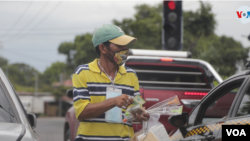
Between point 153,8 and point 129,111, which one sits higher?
point 153,8

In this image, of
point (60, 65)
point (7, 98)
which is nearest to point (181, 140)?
point (7, 98)

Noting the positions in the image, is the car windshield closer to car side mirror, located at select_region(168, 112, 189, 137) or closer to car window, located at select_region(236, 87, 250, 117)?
car side mirror, located at select_region(168, 112, 189, 137)

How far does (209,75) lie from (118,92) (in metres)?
3.38

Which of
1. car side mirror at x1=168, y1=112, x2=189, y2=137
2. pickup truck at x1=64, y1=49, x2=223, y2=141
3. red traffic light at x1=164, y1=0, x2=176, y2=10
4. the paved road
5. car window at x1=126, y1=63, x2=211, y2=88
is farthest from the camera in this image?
the paved road

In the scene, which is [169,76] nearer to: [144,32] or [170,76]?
[170,76]

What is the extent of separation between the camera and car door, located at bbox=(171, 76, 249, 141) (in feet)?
11.9

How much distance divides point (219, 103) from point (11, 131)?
2124 mm

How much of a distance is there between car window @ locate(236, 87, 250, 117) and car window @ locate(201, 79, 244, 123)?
0.84 feet

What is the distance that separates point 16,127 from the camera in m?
3.16

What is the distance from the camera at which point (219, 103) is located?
428 centimetres

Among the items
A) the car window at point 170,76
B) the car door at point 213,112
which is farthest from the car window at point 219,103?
the car window at point 170,76

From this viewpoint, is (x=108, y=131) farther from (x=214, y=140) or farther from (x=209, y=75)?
(x=209, y=75)

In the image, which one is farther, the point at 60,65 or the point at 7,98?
the point at 60,65

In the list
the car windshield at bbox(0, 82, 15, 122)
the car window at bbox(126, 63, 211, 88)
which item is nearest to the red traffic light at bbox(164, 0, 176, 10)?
the car window at bbox(126, 63, 211, 88)
